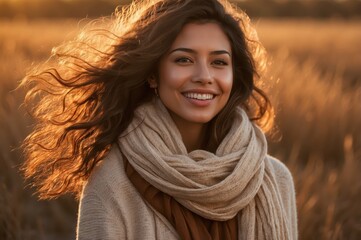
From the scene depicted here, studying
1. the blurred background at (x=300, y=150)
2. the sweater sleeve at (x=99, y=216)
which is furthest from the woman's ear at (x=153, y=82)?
the blurred background at (x=300, y=150)

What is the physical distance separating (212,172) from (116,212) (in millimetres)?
421

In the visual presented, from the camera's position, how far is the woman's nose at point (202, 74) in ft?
9.34

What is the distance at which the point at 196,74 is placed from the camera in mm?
2865

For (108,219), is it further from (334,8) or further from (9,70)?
(334,8)

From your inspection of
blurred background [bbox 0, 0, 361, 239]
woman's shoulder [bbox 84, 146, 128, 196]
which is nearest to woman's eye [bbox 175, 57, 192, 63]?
woman's shoulder [bbox 84, 146, 128, 196]

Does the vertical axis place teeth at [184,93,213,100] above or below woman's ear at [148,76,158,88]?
below

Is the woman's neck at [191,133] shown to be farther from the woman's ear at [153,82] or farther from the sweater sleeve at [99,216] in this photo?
the sweater sleeve at [99,216]

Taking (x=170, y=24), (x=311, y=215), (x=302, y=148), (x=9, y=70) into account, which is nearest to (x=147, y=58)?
(x=170, y=24)

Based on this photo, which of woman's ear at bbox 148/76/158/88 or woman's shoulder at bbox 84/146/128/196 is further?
woman's ear at bbox 148/76/158/88

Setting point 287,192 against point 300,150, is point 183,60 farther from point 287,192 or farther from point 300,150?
point 300,150

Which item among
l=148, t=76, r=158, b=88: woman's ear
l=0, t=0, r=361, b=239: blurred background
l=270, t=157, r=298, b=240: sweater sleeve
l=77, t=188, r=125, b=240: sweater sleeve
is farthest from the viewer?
l=0, t=0, r=361, b=239: blurred background

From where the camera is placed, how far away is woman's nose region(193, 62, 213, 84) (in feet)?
9.34

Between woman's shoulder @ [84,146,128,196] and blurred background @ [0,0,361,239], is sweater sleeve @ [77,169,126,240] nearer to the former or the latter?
woman's shoulder @ [84,146,128,196]

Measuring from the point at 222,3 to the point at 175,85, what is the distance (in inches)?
20.3
